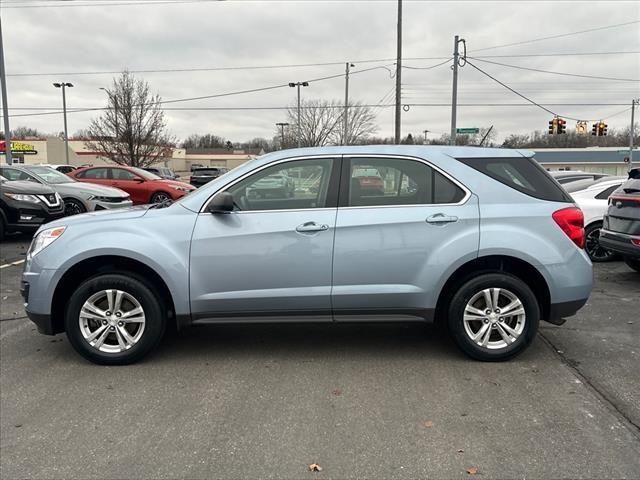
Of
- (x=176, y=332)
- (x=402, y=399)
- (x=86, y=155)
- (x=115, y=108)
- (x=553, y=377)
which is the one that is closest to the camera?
(x=402, y=399)

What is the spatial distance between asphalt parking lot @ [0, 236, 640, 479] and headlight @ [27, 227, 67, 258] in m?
0.98

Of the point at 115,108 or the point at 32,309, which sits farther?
the point at 115,108

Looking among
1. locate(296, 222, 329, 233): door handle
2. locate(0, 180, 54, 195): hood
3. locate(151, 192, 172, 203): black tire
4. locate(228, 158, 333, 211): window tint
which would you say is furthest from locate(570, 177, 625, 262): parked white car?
locate(151, 192, 172, 203): black tire

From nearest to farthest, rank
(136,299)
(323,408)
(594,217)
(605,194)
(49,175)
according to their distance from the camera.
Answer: (323,408), (136,299), (594,217), (605,194), (49,175)

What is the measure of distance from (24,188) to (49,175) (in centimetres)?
284

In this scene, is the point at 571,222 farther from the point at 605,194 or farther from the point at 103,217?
the point at 605,194

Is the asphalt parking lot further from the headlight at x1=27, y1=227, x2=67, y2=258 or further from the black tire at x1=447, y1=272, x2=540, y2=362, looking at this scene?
the headlight at x1=27, y1=227, x2=67, y2=258

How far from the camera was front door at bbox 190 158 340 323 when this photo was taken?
164 inches

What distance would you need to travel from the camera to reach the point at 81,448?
3.12m

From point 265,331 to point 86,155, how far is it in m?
76.8

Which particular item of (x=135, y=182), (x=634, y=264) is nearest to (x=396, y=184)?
(x=634, y=264)

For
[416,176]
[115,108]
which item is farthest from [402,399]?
[115,108]

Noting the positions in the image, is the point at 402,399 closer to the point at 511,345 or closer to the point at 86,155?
the point at 511,345

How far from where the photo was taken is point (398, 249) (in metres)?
4.18
